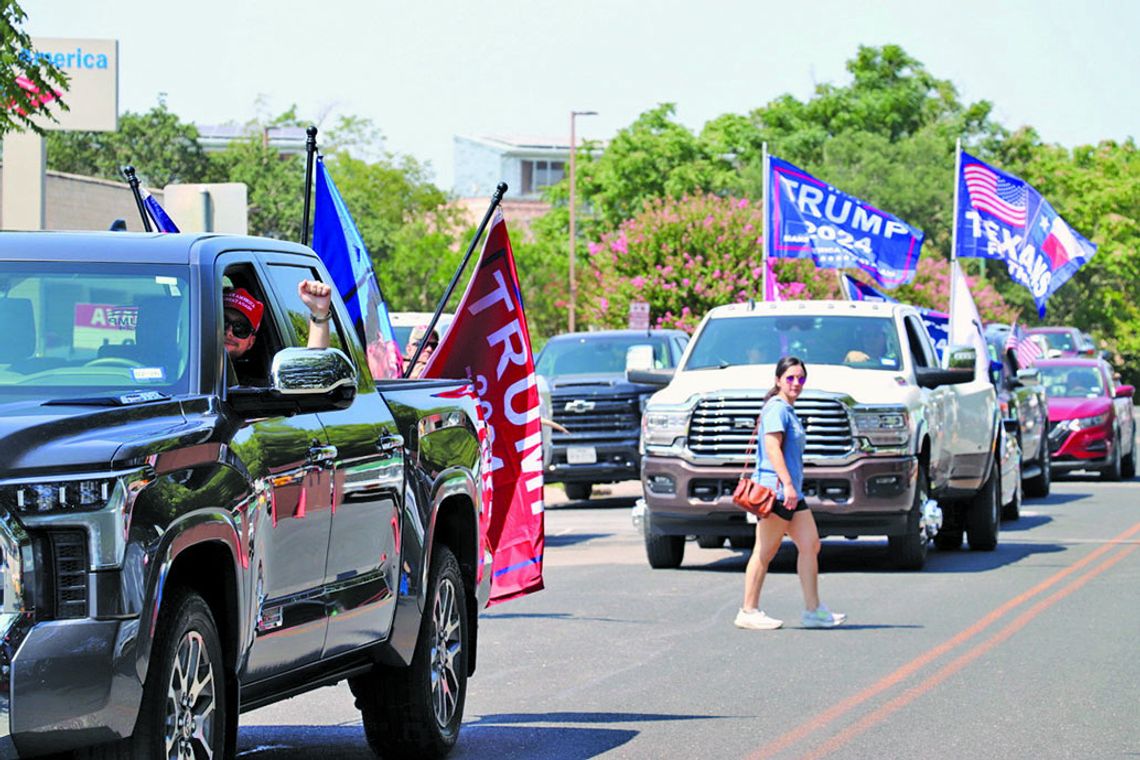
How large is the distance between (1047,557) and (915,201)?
206ft

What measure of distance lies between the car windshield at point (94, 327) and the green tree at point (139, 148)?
61178 millimetres

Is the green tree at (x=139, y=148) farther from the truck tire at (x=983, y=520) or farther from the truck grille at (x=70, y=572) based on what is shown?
the truck grille at (x=70, y=572)

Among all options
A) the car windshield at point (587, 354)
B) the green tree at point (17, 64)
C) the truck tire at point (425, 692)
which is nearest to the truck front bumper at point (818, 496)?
the green tree at point (17, 64)

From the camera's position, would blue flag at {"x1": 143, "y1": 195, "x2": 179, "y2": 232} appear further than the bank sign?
No

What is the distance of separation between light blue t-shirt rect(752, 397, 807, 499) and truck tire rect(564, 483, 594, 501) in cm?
1414

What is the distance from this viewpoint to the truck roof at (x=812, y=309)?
1831 centimetres

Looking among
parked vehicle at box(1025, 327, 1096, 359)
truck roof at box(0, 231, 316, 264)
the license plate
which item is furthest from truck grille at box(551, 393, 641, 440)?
parked vehicle at box(1025, 327, 1096, 359)

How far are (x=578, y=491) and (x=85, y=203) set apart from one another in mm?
13186

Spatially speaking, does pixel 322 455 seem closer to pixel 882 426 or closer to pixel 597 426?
pixel 882 426

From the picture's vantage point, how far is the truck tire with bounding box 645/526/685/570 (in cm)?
1733

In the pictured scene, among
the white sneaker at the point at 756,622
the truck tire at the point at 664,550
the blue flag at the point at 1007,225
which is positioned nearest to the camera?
the white sneaker at the point at 756,622

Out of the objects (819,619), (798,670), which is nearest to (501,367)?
(798,670)

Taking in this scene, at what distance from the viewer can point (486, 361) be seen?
35.6 feet

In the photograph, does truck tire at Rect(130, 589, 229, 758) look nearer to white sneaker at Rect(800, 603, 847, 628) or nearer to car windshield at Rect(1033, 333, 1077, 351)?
white sneaker at Rect(800, 603, 847, 628)
